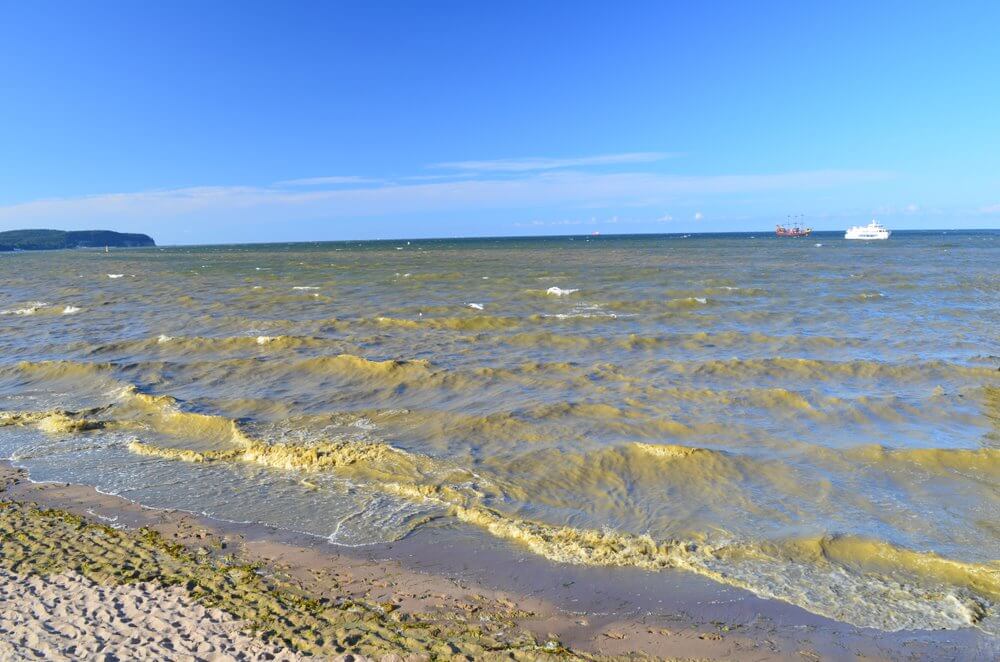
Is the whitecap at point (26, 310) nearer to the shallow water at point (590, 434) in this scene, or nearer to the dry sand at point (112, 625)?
the shallow water at point (590, 434)

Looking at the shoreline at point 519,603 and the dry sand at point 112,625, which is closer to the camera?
the dry sand at point 112,625

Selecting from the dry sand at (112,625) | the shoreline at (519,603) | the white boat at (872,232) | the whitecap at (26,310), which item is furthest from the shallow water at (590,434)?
the white boat at (872,232)

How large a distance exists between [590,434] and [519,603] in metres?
5.72

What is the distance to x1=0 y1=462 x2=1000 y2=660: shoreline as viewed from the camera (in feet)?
18.1

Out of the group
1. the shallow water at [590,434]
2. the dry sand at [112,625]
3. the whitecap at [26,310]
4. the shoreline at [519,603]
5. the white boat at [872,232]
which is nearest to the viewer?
the dry sand at [112,625]

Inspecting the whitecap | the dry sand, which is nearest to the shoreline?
the dry sand

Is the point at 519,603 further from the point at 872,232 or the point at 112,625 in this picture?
the point at 872,232

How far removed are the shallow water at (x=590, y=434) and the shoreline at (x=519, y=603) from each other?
33cm

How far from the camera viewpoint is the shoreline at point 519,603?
217 inches

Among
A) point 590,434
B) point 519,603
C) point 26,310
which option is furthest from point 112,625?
point 26,310

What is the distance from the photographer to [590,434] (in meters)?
11.7

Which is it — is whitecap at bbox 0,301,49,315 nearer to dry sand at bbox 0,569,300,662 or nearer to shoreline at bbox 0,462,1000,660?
shoreline at bbox 0,462,1000,660

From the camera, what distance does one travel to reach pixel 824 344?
63.9 ft

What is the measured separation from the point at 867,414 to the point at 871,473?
3.33 meters
